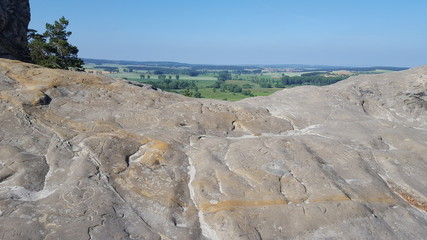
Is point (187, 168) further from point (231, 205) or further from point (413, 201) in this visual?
point (413, 201)

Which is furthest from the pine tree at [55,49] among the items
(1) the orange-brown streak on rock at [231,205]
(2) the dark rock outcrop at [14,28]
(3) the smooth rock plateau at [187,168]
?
(1) the orange-brown streak on rock at [231,205]


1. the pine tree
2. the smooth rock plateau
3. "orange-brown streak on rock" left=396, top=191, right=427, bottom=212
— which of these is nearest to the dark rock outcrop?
the pine tree

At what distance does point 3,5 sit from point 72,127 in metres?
34.5

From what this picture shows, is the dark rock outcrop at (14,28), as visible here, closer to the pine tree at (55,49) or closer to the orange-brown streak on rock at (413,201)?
the pine tree at (55,49)

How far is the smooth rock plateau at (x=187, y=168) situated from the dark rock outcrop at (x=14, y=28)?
2707 centimetres

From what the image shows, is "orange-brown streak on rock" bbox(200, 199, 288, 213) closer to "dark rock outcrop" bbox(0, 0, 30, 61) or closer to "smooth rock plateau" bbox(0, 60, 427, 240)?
"smooth rock plateau" bbox(0, 60, 427, 240)

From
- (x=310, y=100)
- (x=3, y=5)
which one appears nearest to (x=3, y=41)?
(x=3, y=5)

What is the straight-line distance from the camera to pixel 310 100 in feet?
55.9

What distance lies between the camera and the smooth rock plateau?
25.4ft

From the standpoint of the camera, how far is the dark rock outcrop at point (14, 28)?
36.3 m

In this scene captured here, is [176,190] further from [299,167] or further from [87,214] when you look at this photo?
[299,167]

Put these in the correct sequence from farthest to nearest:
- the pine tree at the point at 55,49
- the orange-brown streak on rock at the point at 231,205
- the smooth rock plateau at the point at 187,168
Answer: the pine tree at the point at 55,49, the orange-brown streak on rock at the point at 231,205, the smooth rock plateau at the point at 187,168

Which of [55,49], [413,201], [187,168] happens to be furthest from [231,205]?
[55,49]

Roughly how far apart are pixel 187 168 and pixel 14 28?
39241 millimetres
